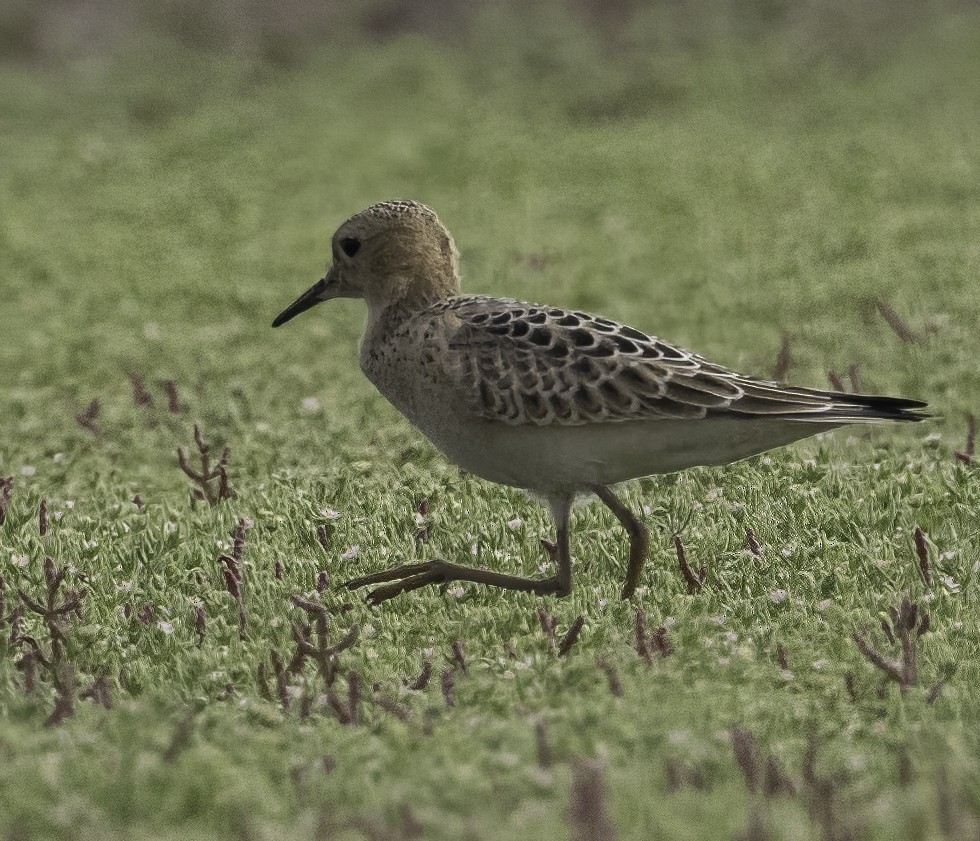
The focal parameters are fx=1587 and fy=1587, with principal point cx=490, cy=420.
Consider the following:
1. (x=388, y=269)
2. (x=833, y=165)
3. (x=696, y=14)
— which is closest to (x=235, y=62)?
(x=696, y=14)

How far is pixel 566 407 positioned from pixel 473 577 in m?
0.83

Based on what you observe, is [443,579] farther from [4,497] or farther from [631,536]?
[4,497]

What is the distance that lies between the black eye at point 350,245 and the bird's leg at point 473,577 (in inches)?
58.6

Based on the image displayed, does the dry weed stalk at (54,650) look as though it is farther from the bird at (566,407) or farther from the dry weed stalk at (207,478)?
→ the dry weed stalk at (207,478)

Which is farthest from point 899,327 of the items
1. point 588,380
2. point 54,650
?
point 54,650

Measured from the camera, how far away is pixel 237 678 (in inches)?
235

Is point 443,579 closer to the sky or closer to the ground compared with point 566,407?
closer to the ground

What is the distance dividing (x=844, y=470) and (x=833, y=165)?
8702mm

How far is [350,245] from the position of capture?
23.4 ft

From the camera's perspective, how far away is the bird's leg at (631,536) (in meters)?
6.43

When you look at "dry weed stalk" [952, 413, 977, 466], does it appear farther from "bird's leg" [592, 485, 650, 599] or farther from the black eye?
the black eye

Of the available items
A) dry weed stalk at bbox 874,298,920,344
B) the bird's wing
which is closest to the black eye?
the bird's wing

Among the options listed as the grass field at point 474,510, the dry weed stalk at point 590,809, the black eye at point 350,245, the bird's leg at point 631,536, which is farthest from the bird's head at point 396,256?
the dry weed stalk at point 590,809

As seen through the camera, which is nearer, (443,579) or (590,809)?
(590,809)
